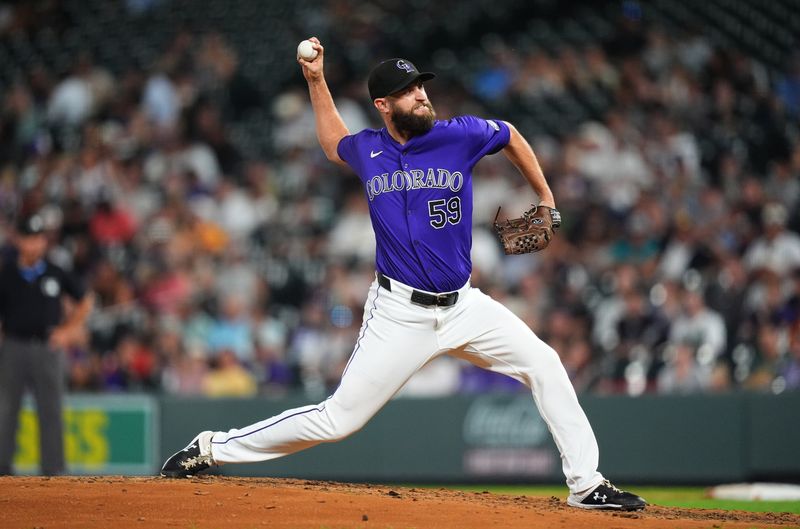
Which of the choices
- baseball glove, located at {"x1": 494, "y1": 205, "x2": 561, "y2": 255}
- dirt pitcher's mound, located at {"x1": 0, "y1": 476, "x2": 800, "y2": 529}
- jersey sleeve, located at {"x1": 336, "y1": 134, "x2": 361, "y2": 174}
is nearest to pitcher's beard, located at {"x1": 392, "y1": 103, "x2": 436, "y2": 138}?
jersey sleeve, located at {"x1": 336, "y1": 134, "x2": 361, "y2": 174}

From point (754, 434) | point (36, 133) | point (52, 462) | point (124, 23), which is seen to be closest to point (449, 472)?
point (754, 434)

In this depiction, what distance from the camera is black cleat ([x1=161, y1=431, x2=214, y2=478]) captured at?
256 inches

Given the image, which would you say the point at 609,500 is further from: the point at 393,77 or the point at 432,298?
the point at 393,77

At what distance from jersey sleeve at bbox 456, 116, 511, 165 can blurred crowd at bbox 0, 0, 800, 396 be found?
624 centimetres

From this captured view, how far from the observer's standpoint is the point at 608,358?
12.4 metres

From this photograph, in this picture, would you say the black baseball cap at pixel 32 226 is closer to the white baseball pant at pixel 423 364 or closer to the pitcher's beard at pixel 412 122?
the white baseball pant at pixel 423 364

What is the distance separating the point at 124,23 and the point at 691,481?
11.5 meters

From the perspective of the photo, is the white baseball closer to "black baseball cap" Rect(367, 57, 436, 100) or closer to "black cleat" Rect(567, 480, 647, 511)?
"black baseball cap" Rect(367, 57, 436, 100)

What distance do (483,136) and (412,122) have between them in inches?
14.7

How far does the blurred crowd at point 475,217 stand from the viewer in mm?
12344

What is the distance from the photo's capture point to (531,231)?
6230 mm

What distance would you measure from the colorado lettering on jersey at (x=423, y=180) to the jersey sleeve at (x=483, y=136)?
156mm

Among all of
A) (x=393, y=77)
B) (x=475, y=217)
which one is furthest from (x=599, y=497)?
(x=475, y=217)

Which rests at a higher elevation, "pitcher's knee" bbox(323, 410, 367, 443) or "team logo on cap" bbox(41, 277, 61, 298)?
"team logo on cap" bbox(41, 277, 61, 298)
